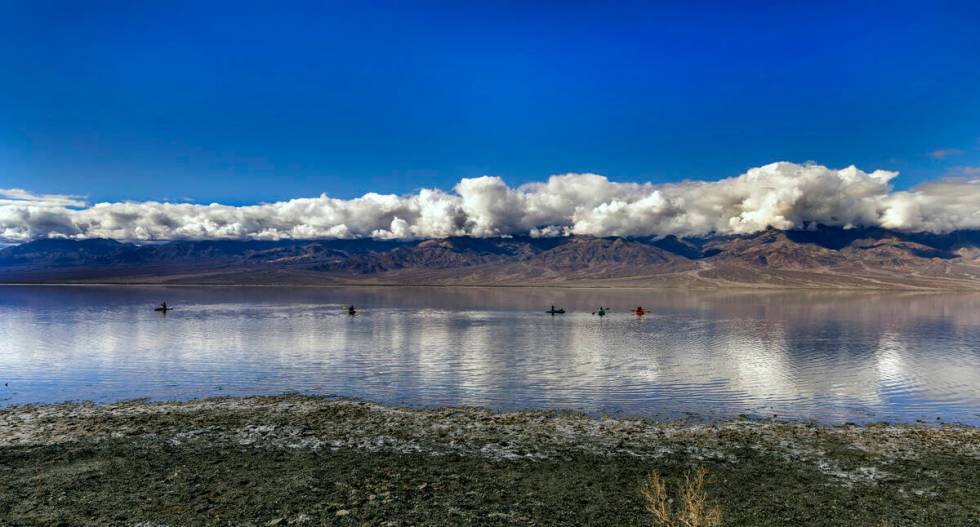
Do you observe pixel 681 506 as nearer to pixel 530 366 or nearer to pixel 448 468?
pixel 448 468

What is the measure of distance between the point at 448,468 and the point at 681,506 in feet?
25.9

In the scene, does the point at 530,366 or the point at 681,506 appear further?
the point at 530,366

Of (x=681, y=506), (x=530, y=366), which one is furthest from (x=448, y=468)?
(x=530, y=366)

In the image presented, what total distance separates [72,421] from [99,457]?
25.6 feet

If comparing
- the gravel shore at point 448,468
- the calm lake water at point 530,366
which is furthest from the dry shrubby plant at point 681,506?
the calm lake water at point 530,366

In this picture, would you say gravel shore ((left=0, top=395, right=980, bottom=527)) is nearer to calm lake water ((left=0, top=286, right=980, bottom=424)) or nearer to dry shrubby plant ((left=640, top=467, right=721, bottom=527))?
dry shrubby plant ((left=640, top=467, right=721, bottom=527))

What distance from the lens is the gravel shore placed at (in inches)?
658

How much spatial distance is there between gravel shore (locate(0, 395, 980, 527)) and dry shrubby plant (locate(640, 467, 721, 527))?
1.80ft

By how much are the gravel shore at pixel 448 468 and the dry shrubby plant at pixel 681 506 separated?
549mm

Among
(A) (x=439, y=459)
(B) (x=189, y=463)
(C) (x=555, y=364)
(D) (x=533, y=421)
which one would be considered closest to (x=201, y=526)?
(B) (x=189, y=463)

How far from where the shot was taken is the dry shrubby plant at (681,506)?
1405 centimetres

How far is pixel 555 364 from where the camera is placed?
48.7 meters

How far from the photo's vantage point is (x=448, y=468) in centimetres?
2088

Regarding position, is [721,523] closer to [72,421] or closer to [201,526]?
[201,526]
